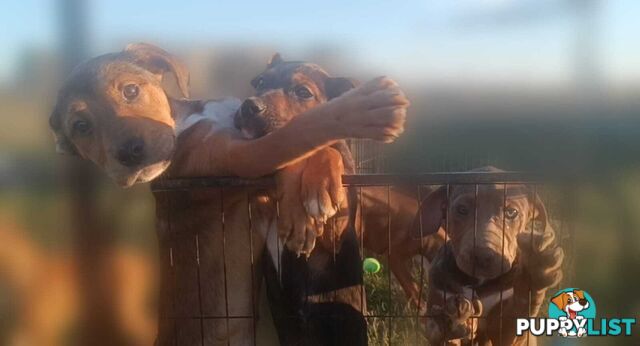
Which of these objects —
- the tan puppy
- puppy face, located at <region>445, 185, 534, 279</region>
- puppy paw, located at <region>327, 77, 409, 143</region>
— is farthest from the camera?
the tan puppy

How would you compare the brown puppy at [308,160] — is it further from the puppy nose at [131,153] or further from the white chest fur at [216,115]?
the puppy nose at [131,153]

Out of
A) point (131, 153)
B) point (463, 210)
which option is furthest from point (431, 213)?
point (131, 153)

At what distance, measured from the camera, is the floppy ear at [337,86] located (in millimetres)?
2504

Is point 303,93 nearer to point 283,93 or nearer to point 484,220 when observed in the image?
point 283,93

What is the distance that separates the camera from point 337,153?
2533 mm

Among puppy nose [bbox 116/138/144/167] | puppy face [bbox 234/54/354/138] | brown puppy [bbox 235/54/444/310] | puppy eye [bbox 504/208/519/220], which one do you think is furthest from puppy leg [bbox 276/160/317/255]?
puppy eye [bbox 504/208/519/220]

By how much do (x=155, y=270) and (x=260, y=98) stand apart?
0.80m

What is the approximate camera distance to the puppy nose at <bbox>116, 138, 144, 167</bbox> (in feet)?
8.21

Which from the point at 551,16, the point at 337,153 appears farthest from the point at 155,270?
the point at 551,16

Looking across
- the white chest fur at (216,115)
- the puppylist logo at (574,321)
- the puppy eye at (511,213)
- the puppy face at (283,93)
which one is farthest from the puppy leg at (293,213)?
the puppylist logo at (574,321)

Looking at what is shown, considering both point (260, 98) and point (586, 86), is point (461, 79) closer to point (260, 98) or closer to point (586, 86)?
point (586, 86)

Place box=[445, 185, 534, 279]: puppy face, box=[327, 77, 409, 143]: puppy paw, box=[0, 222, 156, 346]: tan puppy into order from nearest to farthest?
box=[327, 77, 409, 143]: puppy paw, box=[445, 185, 534, 279]: puppy face, box=[0, 222, 156, 346]: tan puppy

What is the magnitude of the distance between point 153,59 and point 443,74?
3.48 feet

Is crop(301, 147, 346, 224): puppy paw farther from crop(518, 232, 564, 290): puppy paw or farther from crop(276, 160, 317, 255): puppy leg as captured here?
crop(518, 232, 564, 290): puppy paw
